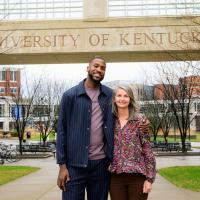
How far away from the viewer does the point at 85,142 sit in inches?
188

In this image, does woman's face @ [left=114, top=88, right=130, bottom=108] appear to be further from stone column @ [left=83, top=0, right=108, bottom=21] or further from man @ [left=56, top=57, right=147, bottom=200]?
stone column @ [left=83, top=0, right=108, bottom=21]

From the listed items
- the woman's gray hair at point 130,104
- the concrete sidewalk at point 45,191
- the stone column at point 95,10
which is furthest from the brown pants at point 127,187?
the stone column at point 95,10

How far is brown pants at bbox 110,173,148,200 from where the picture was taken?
15.8 ft

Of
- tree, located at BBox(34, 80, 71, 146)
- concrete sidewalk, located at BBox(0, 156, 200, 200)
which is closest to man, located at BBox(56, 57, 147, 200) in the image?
concrete sidewalk, located at BBox(0, 156, 200, 200)

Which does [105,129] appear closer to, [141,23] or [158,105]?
[141,23]

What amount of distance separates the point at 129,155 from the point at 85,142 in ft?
1.33

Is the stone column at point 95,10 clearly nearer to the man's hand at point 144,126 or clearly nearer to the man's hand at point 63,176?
the man's hand at point 144,126

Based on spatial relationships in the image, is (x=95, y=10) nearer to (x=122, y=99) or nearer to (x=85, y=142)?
(x=122, y=99)

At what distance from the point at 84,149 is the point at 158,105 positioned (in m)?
41.2

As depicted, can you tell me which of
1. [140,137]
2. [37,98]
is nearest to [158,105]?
[37,98]

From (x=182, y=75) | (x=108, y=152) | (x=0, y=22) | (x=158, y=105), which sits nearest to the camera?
(x=108, y=152)

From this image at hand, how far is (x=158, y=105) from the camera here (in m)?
45.7

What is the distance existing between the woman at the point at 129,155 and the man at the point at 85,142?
0.26 feet

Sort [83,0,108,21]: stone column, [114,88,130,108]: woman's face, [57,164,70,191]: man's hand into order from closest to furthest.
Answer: [57,164,70,191]: man's hand, [114,88,130,108]: woman's face, [83,0,108,21]: stone column
